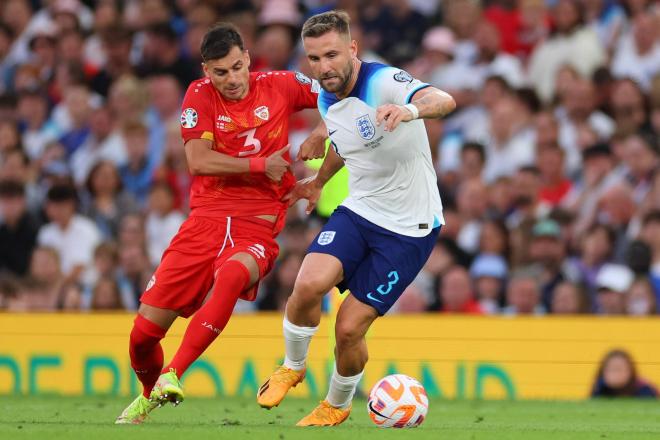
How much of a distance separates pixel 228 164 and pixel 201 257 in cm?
71

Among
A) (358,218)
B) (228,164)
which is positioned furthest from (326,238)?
(228,164)

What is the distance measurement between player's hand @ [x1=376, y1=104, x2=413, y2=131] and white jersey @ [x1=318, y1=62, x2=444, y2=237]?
79cm

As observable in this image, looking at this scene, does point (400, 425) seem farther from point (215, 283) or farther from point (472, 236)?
point (472, 236)

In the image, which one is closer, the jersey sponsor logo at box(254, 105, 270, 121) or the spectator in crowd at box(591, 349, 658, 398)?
the jersey sponsor logo at box(254, 105, 270, 121)

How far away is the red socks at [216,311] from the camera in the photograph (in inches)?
360

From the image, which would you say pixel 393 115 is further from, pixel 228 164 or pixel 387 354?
pixel 387 354

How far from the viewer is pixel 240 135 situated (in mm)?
9867

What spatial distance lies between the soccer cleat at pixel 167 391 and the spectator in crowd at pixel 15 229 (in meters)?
8.42

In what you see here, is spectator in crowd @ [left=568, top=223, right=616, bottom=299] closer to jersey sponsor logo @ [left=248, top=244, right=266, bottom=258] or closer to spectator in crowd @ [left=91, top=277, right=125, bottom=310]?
spectator in crowd @ [left=91, top=277, right=125, bottom=310]

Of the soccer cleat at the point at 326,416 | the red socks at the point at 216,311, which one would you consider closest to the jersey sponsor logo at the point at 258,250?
the red socks at the point at 216,311

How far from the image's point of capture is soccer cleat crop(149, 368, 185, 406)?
8633mm

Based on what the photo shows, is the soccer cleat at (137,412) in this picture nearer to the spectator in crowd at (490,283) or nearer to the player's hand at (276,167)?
the player's hand at (276,167)

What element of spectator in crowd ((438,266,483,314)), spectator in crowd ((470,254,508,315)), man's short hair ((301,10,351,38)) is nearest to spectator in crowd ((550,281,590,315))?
spectator in crowd ((470,254,508,315))

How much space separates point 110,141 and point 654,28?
705cm
